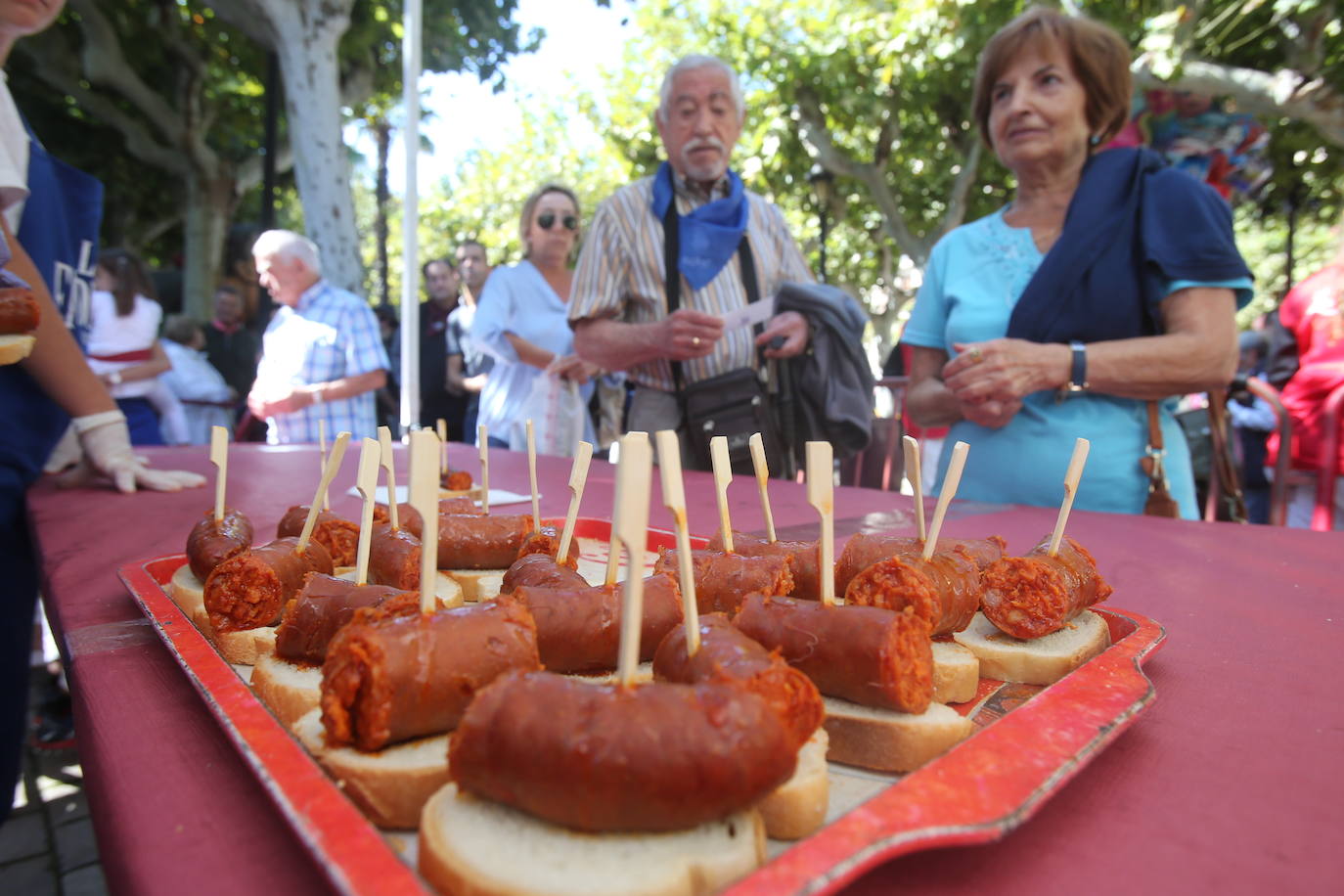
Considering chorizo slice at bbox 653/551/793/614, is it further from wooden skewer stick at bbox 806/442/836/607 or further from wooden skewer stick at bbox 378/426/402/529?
wooden skewer stick at bbox 378/426/402/529

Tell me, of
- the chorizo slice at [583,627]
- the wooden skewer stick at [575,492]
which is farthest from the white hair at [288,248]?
the chorizo slice at [583,627]

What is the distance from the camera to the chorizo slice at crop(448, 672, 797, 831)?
0.79m

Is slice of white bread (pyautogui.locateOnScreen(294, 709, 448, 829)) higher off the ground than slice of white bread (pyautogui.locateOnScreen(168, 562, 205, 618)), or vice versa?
slice of white bread (pyautogui.locateOnScreen(168, 562, 205, 618))

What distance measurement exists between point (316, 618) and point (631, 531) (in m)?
0.64

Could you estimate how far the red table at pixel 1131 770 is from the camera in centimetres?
81

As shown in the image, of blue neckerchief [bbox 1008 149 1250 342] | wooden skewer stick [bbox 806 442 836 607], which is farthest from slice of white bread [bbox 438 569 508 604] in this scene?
blue neckerchief [bbox 1008 149 1250 342]

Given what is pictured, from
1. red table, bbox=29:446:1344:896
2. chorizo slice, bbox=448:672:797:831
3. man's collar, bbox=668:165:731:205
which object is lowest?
red table, bbox=29:446:1344:896

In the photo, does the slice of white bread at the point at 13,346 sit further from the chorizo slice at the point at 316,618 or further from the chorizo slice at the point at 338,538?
the chorizo slice at the point at 316,618

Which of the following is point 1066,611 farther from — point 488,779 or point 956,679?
point 488,779

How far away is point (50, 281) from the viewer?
309 centimetres

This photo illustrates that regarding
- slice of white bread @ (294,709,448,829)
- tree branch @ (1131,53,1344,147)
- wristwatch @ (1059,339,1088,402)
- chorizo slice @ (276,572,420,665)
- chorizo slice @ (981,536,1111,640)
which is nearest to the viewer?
slice of white bread @ (294,709,448,829)

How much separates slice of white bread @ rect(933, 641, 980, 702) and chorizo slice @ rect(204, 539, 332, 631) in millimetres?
1100

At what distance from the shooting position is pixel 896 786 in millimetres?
830

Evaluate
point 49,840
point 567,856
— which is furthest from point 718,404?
point 49,840
